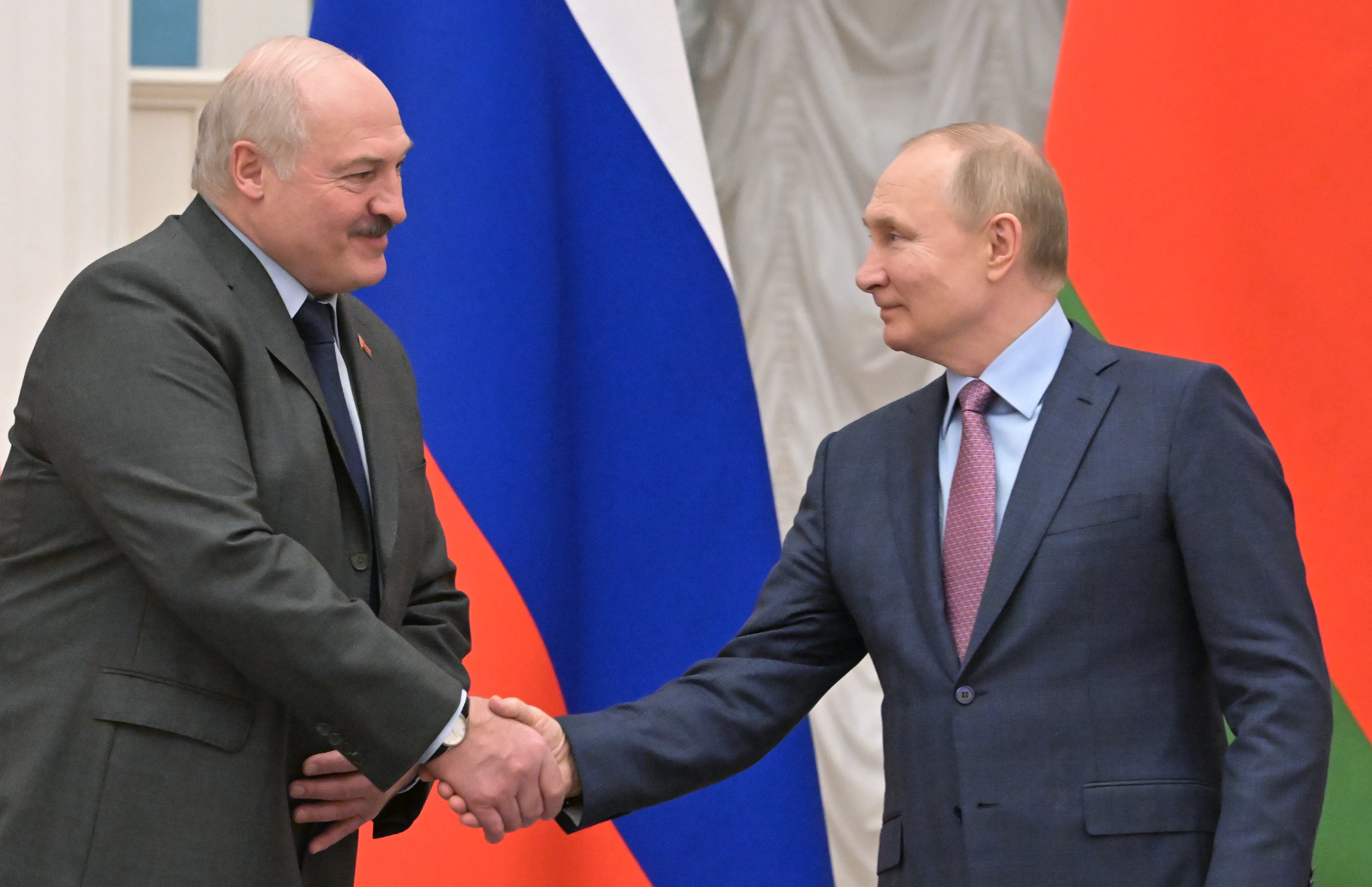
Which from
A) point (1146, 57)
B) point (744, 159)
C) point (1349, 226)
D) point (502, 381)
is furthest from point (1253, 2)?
point (502, 381)

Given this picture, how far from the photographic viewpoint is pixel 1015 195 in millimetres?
2215

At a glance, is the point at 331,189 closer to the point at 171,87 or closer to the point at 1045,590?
the point at 1045,590

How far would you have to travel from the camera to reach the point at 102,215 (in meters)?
3.34

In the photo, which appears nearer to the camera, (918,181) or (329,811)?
(329,811)

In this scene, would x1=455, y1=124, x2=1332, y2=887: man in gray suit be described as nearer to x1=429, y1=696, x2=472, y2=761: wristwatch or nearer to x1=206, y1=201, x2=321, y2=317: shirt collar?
x1=429, y1=696, x2=472, y2=761: wristwatch

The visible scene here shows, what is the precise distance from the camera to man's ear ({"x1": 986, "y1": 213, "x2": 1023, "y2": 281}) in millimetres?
2205

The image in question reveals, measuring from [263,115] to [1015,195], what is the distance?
3.74 ft

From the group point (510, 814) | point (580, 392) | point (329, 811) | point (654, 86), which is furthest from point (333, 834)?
point (654, 86)

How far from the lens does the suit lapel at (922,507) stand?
206cm

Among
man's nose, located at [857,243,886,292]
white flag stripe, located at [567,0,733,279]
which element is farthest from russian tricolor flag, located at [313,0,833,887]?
man's nose, located at [857,243,886,292]

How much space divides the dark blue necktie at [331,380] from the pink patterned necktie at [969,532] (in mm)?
853

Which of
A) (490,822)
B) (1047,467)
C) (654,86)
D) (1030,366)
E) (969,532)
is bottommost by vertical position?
(490,822)

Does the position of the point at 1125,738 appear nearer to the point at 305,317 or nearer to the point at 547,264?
the point at 305,317

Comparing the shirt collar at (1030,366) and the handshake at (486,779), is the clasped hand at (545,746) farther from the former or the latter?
the shirt collar at (1030,366)
